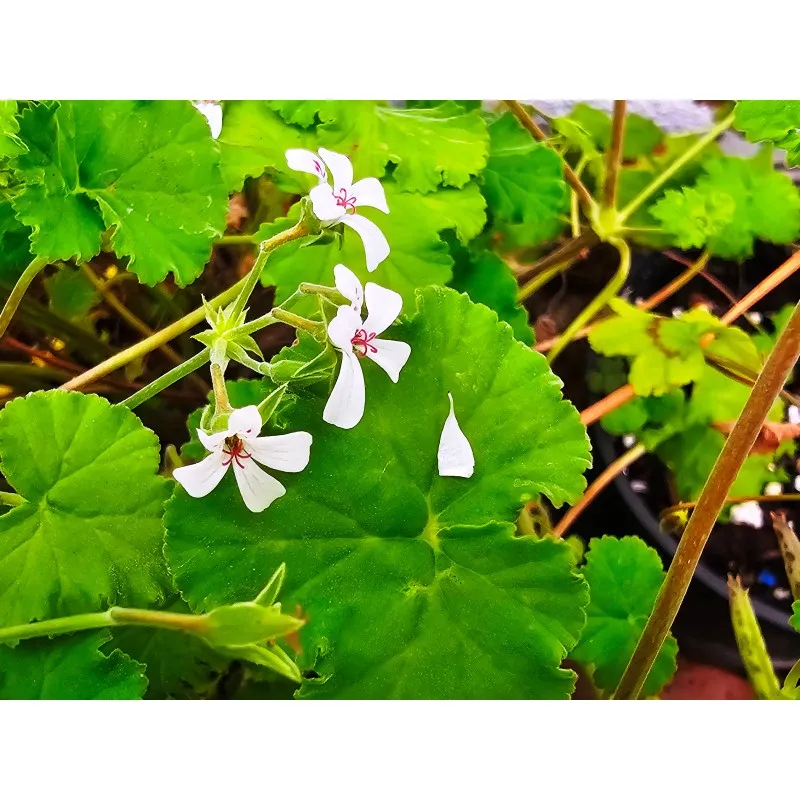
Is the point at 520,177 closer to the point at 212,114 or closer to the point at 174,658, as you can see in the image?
the point at 212,114

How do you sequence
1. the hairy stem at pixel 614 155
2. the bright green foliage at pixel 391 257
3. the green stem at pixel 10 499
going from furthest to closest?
the hairy stem at pixel 614 155, the bright green foliage at pixel 391 257, the green stem at pixel 10 499

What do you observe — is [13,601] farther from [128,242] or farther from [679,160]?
[679,160]

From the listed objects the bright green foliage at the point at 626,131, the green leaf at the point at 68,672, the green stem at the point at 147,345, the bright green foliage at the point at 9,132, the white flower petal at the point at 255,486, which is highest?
the bright green foliage at the point at 626,131

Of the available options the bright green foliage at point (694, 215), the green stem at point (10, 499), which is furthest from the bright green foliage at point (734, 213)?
the green stem at point (10, 499)

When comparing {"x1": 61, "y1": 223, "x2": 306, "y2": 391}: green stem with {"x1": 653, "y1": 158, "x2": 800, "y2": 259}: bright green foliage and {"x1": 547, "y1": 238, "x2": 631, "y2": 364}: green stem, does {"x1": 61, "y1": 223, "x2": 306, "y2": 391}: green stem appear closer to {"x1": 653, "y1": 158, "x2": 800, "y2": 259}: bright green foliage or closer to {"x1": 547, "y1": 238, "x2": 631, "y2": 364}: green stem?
{"x1": 547, "y1": 238, "x2": 631, "y2": 364}: green stem

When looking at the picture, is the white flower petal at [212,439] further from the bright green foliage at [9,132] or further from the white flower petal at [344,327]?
the bright green foliage at [9,132]

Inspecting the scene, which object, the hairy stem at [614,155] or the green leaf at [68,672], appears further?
the hairy stem at [614,155]

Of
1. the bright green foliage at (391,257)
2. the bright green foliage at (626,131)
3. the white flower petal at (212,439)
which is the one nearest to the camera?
the white flower petal at (212,439)
